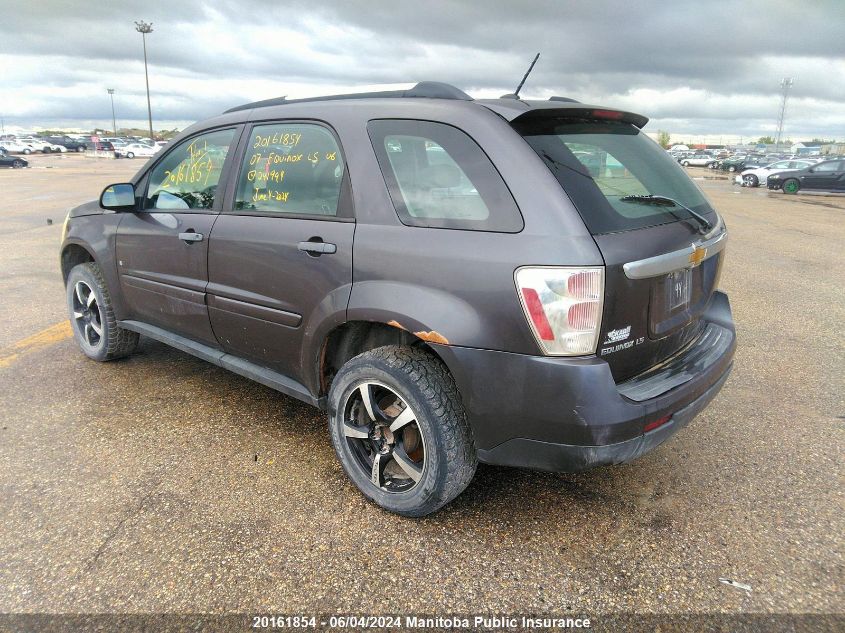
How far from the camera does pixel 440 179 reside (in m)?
2.49

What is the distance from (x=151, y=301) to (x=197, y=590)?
2.09 m

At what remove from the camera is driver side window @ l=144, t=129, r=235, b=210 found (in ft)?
11.2

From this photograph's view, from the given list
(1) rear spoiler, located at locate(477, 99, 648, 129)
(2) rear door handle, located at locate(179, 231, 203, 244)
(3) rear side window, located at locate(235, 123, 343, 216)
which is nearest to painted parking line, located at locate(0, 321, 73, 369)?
(2) rear door handle, located at locate(179, 231, 203, 244)

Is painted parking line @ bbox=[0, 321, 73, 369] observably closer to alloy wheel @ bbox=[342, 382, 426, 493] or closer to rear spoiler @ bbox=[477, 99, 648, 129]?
alloy wheel @ bbox=[342, 382, 426, 493]

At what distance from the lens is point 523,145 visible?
235 centimetres

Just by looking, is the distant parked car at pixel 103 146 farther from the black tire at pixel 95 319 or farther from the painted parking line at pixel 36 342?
the black tire at pixel 95 319

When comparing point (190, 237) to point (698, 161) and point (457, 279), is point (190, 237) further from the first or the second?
point (698, 161)

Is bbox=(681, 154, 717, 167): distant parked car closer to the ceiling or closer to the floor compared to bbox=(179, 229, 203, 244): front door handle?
closer to the floor

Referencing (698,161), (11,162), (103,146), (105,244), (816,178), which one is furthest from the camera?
(103,146)

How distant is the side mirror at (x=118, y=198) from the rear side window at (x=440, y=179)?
192cm

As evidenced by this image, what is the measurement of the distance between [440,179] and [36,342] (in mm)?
3981

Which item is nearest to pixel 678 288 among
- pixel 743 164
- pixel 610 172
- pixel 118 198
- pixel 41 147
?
pixel 610 172

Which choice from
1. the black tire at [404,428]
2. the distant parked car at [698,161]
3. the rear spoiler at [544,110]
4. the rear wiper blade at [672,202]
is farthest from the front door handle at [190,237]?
the distant parked car at [698,161]

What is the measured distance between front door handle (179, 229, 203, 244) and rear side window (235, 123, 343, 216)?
1.00 ft
